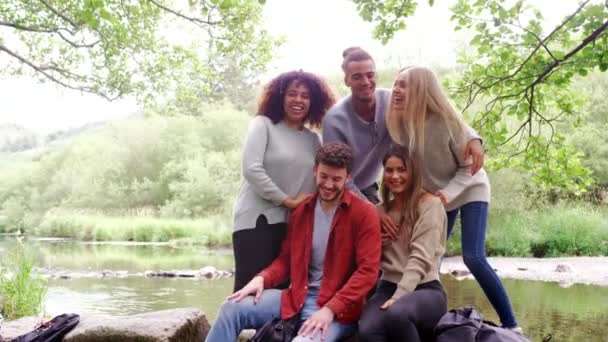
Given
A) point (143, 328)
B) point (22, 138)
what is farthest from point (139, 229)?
point (22, 138)

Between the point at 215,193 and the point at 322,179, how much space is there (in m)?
18.8

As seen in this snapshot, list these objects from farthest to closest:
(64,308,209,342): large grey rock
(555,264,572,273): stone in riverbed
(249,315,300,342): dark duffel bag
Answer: (555,264,572,273): stone in riverbed → (64,308,209,342): large grey rock → (249,315,300,342): dark duffel bag

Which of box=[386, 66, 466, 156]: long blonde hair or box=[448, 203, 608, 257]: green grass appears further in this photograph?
box=[448, 203, 608, 257]: green grass

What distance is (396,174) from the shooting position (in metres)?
2.70

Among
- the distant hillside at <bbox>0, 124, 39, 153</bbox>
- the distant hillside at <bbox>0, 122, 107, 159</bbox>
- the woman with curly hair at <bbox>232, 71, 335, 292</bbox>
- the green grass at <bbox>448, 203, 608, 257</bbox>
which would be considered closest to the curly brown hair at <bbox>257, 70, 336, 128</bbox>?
the woman with curly hair at <bbox>232, 71, 335, 292</bbox>

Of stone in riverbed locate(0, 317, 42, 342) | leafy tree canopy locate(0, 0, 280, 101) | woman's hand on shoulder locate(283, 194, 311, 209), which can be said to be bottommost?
stone in riverbed locate(0, 317, 42, 342)

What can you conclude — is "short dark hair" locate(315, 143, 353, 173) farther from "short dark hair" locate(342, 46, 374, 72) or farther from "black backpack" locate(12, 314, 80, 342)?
"black backpack" locate(12, 314, 80, 342)

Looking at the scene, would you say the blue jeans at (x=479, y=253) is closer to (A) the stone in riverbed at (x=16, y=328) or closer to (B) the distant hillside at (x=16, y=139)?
(A) the stone in riverbed at (x=16, y=328)

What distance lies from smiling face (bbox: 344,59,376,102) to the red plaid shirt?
478mm

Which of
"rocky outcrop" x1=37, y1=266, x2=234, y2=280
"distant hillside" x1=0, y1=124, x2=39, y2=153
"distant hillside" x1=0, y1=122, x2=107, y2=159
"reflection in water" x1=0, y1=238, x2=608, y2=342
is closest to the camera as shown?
"reflection in water" x1=0, y1=238, x2=608, y2=342

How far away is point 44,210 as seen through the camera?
25766 mm

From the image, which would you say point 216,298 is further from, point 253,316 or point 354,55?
point 354,55

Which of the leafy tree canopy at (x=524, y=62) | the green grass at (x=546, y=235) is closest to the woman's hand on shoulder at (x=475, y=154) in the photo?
the leafy tree canopy at (x=524, y=62)

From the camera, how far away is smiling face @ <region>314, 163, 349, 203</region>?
2.65m
